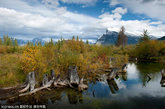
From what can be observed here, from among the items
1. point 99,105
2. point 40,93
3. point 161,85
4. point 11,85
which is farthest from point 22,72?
point 161,85

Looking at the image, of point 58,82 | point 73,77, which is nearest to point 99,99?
point 73,77

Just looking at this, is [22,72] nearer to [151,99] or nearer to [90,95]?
[90,95]

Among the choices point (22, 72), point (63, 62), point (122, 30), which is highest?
point (122, 30)

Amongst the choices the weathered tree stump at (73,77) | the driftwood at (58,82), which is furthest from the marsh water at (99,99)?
the weathered tree stump at (73,77)

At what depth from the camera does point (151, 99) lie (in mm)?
16062

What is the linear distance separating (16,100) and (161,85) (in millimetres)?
25550

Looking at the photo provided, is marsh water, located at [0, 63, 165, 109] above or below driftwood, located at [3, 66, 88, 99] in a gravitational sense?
below

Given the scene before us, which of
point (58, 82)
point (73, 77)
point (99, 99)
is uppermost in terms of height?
point (73, 77)

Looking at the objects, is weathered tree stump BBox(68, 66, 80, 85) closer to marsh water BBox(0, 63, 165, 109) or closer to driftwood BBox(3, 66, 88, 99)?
driftwood BBox(3, 66, 88, 99)

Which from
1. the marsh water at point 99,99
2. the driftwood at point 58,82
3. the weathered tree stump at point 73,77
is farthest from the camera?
the weathered tree stump at point 73,77

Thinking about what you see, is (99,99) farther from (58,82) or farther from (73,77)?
(58,82)

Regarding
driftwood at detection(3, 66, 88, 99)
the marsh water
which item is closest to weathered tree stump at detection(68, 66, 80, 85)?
driftwood at detection(3, 66, 88, 99)

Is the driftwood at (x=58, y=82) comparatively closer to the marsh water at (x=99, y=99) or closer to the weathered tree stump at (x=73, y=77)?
the weathered tree stump at (x=73, y=77)

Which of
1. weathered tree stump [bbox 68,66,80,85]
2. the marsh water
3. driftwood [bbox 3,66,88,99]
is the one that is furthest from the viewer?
weathered tree stump [bbox 68,66,80,85]
